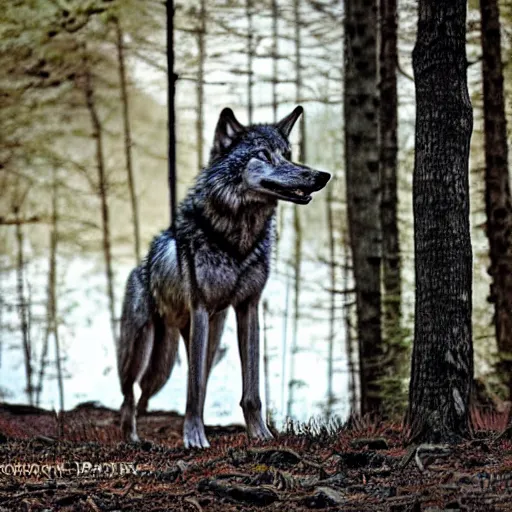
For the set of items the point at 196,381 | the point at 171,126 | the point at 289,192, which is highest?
the point at 171,126

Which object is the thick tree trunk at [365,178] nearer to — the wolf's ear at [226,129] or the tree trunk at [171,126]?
the wolf's ear at [226,129]

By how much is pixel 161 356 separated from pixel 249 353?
144 centimetres

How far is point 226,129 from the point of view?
24.6 feet

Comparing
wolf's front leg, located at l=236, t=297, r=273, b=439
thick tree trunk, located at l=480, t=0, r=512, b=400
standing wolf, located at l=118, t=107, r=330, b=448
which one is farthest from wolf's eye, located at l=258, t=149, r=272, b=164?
thick tree trunk, located at l=480, t=0, r=512, b=400

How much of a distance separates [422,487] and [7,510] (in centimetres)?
247

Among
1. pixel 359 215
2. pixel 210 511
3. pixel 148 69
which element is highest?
pixel 148 69

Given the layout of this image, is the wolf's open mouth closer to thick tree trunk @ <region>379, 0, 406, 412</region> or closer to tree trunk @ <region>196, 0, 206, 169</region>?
thick tree trunk @ <region>379, 0, 406, 412</region>

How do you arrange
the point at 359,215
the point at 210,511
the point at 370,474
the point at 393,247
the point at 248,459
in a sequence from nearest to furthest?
1. the point at 210,511
2. the point at 370,474
3. the point at 248,459
4. the point at 359,215
5. the point at 393,247

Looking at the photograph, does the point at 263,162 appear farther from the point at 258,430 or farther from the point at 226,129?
the point at 258,430

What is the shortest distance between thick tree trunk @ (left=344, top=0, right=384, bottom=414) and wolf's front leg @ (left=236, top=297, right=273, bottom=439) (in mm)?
3296

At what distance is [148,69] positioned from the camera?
17.8 meters

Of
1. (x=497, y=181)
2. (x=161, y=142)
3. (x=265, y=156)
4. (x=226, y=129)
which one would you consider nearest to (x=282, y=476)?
(x=265, y=156)

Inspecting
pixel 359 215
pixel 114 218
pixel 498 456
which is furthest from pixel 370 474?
pixel 114 218

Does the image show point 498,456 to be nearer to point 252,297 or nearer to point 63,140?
point 252,297
